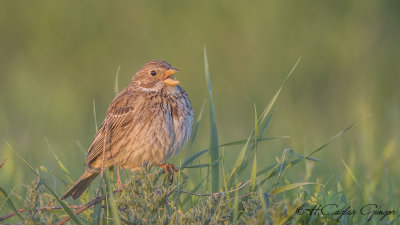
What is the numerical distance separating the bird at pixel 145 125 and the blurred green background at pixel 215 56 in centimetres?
313

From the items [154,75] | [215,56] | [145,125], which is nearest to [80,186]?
[145,125]

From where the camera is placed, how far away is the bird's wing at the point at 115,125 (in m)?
5.41

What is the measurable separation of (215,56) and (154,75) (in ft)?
18.8

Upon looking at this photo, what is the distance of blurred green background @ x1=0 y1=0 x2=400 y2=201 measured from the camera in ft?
32.3

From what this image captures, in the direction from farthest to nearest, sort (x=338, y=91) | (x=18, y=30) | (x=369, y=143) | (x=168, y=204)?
(x=18, y=30) → (x=338, y=91) → (x=369, y=143) → (x=168, y=204)

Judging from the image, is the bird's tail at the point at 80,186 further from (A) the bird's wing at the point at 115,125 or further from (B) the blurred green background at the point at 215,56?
(B) the blurred green background at the point at 215,56

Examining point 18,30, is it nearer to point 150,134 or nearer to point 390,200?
point 150,134

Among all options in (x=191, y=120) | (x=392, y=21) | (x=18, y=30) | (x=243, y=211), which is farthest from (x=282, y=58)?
(x=243, y=211)

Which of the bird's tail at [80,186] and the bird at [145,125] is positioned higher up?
the bird at [145,125]

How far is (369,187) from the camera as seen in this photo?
5.13 meters

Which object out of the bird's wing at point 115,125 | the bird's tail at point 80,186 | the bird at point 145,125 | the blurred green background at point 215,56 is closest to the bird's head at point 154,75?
the bird at point 145,125

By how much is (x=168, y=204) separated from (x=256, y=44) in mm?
7729

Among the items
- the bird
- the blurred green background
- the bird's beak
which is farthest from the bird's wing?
the blurred green background

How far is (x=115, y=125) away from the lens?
550 cm
